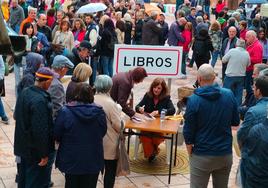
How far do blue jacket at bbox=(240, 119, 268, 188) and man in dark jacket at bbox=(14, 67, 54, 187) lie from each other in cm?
211

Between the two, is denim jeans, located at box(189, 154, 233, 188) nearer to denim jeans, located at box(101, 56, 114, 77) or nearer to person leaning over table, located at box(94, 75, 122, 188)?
person leaning over table, located at box(94, 75, 122, 188)

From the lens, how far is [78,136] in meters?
5.25

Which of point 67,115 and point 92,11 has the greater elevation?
point 92,11

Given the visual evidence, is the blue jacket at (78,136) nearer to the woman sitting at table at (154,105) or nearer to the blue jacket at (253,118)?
the blue jacket at (253,118)

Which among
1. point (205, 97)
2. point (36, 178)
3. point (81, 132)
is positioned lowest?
point (36, 178)

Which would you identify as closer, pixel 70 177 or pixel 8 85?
Result: pixel 70 177

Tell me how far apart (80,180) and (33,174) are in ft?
2.05

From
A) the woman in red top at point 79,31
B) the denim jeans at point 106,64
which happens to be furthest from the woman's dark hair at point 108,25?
the denim jeans at point 106,64

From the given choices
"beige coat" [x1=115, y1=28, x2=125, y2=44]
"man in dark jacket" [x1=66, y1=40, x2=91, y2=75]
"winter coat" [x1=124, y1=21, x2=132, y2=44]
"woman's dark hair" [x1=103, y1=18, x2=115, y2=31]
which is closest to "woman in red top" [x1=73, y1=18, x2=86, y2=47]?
"woman's dark hair" [x1=103, y1=18, x2=115, y2=31]

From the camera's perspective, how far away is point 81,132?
5.25 m

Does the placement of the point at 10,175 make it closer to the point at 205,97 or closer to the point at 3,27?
the point at 205,97

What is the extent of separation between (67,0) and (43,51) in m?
11.1

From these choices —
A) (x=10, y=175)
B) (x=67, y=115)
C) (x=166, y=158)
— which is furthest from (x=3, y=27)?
(x=166, y=158)

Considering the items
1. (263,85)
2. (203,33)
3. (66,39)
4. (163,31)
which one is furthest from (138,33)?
(263,85)
